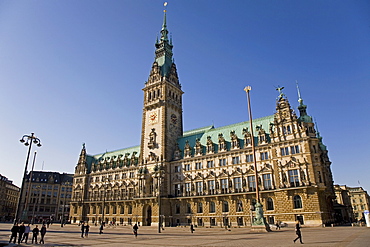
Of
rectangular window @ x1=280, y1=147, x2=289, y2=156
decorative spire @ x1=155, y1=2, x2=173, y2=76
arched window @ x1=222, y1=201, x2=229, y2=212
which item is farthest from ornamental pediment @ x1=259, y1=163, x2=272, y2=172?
decorative spire @ x1=155, y1=2, x2=173, y2=76

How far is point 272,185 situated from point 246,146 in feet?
35.0

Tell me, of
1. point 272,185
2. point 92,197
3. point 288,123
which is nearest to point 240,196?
point 272,185

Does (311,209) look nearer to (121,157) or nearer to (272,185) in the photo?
(272,185)

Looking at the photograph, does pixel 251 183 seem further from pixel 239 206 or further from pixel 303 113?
pixel 303 113

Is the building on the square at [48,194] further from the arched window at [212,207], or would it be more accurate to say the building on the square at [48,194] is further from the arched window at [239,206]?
the arched window at [239,206]

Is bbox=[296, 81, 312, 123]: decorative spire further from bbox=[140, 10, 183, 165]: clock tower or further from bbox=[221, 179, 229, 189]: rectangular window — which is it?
bbox=[140, 10, 183, 165]: clock tower

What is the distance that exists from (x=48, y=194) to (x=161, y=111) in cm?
8310

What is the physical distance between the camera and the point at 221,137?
68312 mm

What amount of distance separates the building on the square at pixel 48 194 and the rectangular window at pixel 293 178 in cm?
10439

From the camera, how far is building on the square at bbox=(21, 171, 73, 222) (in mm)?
121688

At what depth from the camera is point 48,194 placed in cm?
12656

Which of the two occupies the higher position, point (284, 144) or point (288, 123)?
point (288, 123)

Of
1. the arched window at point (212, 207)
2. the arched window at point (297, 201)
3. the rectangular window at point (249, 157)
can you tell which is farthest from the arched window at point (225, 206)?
→ the arched window at point (297, 201)

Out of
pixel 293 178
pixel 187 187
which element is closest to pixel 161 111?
pixel 187 187
